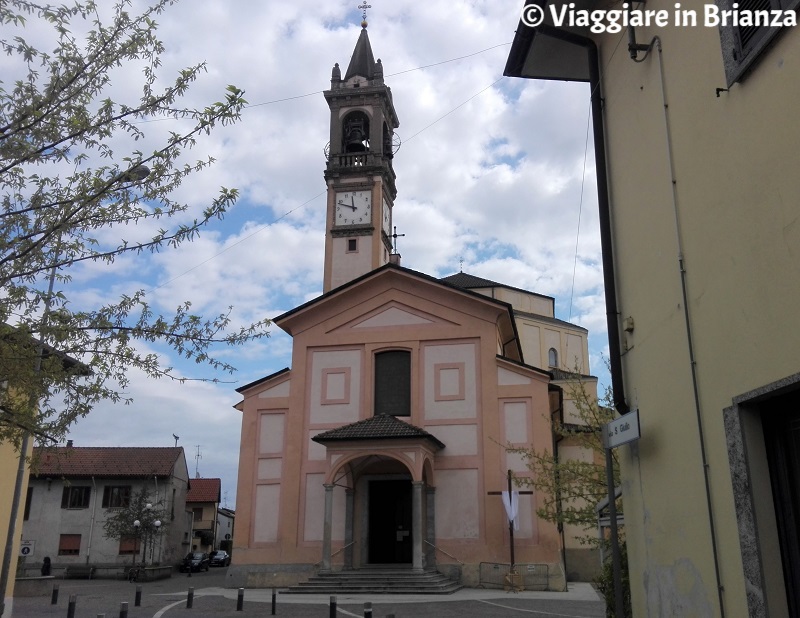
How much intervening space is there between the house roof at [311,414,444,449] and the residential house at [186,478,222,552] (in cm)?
4119

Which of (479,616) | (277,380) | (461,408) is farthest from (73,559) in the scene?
(479,616)

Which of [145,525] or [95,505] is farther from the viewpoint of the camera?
[95,505]

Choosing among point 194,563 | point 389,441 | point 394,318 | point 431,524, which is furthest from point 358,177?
point 194,563

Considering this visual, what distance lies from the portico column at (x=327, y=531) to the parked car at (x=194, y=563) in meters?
22.2

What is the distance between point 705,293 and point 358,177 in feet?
107

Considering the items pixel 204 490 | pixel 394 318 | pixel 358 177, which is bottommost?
pixel 204 490

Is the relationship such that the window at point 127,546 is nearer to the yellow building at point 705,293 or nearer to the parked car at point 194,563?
the parked car at point 194,563

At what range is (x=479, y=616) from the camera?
14.7 meters

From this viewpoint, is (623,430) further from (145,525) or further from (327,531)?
(145,525)

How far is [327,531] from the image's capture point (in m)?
21.7

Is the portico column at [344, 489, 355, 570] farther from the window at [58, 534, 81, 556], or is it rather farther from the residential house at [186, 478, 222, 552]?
the residential house at [186, 478, 222, 552]

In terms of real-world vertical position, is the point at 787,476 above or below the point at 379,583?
above

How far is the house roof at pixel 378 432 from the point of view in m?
21.8

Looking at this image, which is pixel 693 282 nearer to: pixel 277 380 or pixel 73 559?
pixel 277 380
